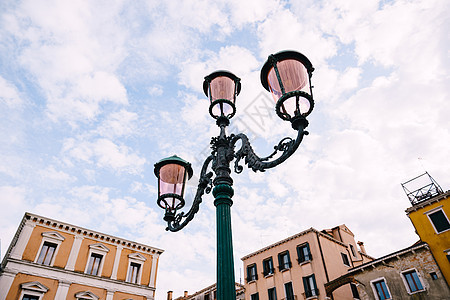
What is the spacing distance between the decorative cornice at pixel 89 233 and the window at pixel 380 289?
16253mm

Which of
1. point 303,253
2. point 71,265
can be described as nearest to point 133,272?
point 71,265

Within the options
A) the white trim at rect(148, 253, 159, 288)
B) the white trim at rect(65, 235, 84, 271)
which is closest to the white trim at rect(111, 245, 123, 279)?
the white trim at rect(65, 235, 84, 271)

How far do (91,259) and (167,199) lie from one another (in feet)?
67.2

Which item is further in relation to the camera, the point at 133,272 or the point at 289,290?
the point at 133,272

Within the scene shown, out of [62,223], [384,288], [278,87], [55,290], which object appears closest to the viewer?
[278,87]

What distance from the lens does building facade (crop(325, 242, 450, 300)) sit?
15273mm

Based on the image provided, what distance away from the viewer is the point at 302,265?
2134cm

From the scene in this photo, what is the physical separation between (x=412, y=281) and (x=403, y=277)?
0.44 m

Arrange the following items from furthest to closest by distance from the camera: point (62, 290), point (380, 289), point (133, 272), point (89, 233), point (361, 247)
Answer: point (361, 247) < point (133, 272) < point (89, 233) < point (62, 290) < point (380, 289)

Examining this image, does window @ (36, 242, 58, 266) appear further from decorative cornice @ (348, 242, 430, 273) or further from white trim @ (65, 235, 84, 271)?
decorative cornice @ (348, 242, 430, 273)

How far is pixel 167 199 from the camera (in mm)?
4375

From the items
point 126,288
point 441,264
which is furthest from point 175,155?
point 126,288

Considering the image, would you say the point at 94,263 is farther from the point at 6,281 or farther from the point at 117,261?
the point at 6,281

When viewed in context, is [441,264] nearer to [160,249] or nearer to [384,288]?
[384,288]
